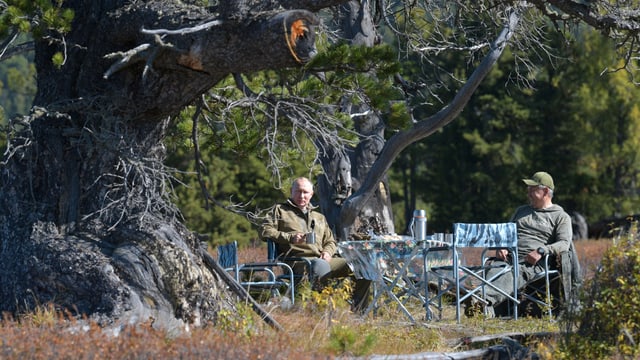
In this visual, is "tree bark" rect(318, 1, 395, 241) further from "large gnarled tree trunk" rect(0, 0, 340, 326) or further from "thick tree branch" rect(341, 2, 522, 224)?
"large gnarled tree trunk" rect(0, 0, 340, 326)

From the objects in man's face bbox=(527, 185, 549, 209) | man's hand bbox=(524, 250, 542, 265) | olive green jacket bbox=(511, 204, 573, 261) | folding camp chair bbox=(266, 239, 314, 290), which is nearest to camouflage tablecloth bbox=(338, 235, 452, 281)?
folding camp chair bbox=(266, 239, 314, 290)

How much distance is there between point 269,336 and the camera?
678 centimetres

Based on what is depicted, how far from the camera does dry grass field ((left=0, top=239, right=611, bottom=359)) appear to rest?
5.77 meters

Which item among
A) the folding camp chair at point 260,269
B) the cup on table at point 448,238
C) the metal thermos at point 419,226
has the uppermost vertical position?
the metal thermos at point 419,226

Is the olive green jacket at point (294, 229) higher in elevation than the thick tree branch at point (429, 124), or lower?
lower

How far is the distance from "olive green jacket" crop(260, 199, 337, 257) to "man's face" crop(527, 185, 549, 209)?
5.91ft

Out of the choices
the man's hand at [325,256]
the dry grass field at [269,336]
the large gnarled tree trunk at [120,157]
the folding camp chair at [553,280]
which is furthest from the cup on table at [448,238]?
the large gnarled tree trunk at [120,157]

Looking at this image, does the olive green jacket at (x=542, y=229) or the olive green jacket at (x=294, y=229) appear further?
the olive green jacket at (x=542, y=229)

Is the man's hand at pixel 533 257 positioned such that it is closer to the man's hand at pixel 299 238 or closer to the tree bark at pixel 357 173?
the man's hand at pixel 299 238

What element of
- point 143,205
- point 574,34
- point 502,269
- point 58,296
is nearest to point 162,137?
point 143,205

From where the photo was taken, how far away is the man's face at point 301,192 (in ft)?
32.3

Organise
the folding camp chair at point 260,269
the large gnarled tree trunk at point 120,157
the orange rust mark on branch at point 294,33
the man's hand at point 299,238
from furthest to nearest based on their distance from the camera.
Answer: the man's hand at point 299,238 → the folding camp chair at point 260,269 → the large gnarled tree trunk at point 120,157 → the orange rust mark on branch at point 294,33

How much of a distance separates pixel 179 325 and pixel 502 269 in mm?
3500

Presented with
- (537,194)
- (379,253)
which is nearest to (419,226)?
(379,253)
